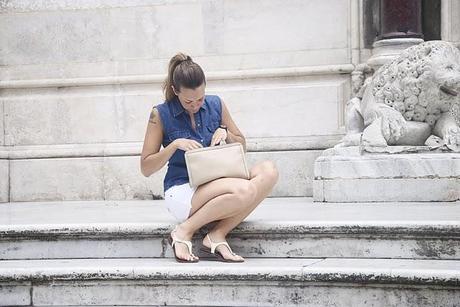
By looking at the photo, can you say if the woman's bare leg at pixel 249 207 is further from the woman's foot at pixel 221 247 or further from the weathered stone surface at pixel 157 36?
the weathered stone surface at pixel 157 36

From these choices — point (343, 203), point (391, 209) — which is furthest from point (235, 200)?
point (343, 203)

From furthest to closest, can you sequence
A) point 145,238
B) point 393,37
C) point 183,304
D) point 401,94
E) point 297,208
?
point 393,37 → point 401,94 → point 297,208 → point 145,238 → point 183,304

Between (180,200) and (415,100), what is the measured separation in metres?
2.66

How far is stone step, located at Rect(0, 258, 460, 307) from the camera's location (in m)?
4.84

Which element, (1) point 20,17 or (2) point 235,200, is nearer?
(2) point 235,200

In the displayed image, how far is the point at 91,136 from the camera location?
903 cm

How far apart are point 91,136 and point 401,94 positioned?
3128mm

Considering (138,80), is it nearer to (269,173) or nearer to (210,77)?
(210,77)

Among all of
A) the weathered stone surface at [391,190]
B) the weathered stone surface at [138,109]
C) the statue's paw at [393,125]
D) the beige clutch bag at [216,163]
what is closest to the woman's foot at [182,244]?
the beige clutch bag at [216,163]

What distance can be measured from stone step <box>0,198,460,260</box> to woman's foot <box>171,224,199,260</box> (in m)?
0.18

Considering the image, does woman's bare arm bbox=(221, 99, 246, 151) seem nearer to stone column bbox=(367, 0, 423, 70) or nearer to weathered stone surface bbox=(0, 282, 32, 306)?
weathered stone surface bbox=(0, 282, 32, 306)

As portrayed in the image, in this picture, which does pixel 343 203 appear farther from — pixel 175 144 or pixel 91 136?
pixel 91 136

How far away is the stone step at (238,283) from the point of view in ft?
15.9

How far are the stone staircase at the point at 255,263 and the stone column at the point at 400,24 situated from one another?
2.46 meters
